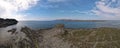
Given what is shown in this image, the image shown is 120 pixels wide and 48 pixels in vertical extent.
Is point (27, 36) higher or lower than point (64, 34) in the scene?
higher

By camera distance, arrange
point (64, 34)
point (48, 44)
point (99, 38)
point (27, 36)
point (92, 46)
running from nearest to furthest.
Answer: point (27, 36) < point (92, 46) < point (48, 44) < point (99, 38) < point (64, 34)

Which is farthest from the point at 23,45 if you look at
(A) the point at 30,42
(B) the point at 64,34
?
(B) the point at 64,34

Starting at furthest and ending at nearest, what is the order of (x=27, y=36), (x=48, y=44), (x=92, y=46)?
(x=48, y=44), (x=92, y=46), (x=27, y=36)

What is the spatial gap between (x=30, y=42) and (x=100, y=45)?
58.4ft

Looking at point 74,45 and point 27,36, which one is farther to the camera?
point 74,45

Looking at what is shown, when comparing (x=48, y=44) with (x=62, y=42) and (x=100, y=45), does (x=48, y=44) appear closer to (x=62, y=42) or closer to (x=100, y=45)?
(x=62, y=42)

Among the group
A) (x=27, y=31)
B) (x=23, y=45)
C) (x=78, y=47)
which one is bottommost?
(x=78, y=47)

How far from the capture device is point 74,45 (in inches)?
1192

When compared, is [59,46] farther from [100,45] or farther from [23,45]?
[23,45]

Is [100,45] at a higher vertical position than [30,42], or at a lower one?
lower

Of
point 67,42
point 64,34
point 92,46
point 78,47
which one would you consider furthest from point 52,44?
point 64,34

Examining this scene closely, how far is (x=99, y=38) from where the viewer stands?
3606 centimetres

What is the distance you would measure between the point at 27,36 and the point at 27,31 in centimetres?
69

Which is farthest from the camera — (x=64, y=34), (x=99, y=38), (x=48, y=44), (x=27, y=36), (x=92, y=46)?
(x=64, y=34)
